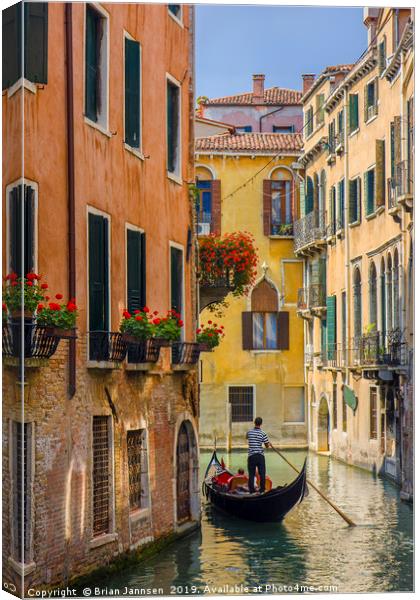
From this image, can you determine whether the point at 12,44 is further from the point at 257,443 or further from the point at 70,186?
the point at 257,443

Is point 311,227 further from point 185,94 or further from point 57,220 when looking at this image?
point 57,220

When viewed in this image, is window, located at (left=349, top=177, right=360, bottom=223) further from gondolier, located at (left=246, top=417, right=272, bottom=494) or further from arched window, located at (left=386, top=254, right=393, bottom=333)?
gondolier, located at (left=246, top=417, right=272, bottom=494)

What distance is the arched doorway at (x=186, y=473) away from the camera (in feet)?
34.3

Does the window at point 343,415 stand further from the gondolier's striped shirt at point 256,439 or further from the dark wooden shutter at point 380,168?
the dark wooden shutter at point 380,168

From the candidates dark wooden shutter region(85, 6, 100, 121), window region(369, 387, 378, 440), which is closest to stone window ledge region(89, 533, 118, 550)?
window region(369, 387, 378, 440)

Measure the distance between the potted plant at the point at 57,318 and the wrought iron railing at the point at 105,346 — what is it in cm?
62

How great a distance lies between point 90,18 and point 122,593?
11.9ft

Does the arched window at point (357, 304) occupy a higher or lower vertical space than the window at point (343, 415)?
higher


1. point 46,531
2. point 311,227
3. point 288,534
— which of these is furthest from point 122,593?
point 311,227

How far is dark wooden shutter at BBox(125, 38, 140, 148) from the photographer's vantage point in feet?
30.3

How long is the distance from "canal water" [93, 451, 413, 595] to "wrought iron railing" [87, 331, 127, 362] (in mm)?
1320

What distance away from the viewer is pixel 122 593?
310 inches

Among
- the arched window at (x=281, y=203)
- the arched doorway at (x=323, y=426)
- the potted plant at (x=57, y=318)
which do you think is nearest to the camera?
the potted plant at (x=57, y=318)

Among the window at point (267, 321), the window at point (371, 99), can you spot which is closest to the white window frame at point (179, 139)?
the window at point (267, 321)
